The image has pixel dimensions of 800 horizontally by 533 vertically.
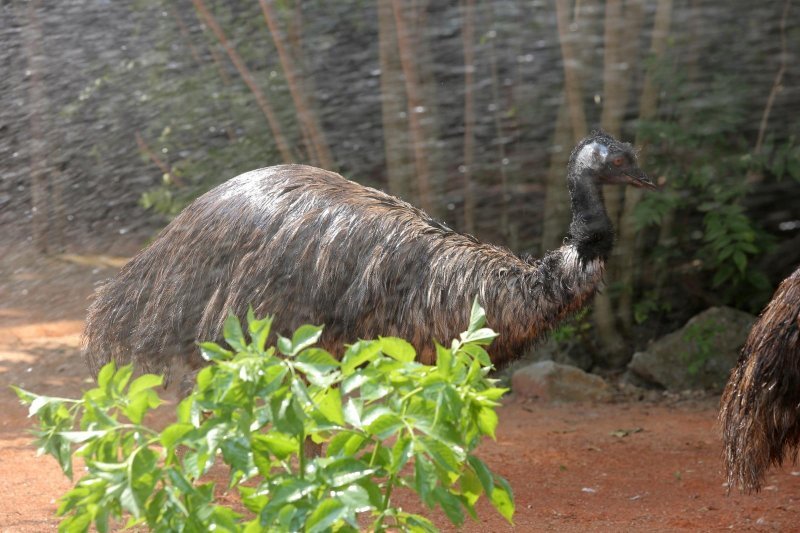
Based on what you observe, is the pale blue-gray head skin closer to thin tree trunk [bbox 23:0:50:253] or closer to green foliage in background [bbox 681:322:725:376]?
green foliage in background [bbox 681:322:725:376]

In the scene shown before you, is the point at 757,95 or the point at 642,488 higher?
the point at 757,95

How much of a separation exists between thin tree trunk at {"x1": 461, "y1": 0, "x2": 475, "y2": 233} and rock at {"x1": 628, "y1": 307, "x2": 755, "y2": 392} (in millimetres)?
1449

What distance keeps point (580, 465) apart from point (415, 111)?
263 centimetres

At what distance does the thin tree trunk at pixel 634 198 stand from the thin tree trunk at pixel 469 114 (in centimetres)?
101

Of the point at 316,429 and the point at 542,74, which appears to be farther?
the point at 542,74

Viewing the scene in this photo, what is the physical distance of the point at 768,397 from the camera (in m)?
4.33

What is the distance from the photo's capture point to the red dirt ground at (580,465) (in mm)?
5074

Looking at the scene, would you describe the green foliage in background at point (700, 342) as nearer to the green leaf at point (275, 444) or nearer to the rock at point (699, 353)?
the rock at point (699, 353)

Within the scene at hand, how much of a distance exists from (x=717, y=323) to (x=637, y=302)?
0.69m

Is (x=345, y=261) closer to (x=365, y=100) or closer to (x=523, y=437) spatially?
(x=523, y=437)

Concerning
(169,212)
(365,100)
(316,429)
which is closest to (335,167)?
(365,100)

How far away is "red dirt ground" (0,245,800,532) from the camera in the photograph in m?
5.07

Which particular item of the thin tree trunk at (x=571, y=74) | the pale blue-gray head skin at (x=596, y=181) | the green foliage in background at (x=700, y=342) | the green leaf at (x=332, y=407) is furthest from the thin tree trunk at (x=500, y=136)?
the green leaf at (x=332, y=407)

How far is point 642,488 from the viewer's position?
5.69m
